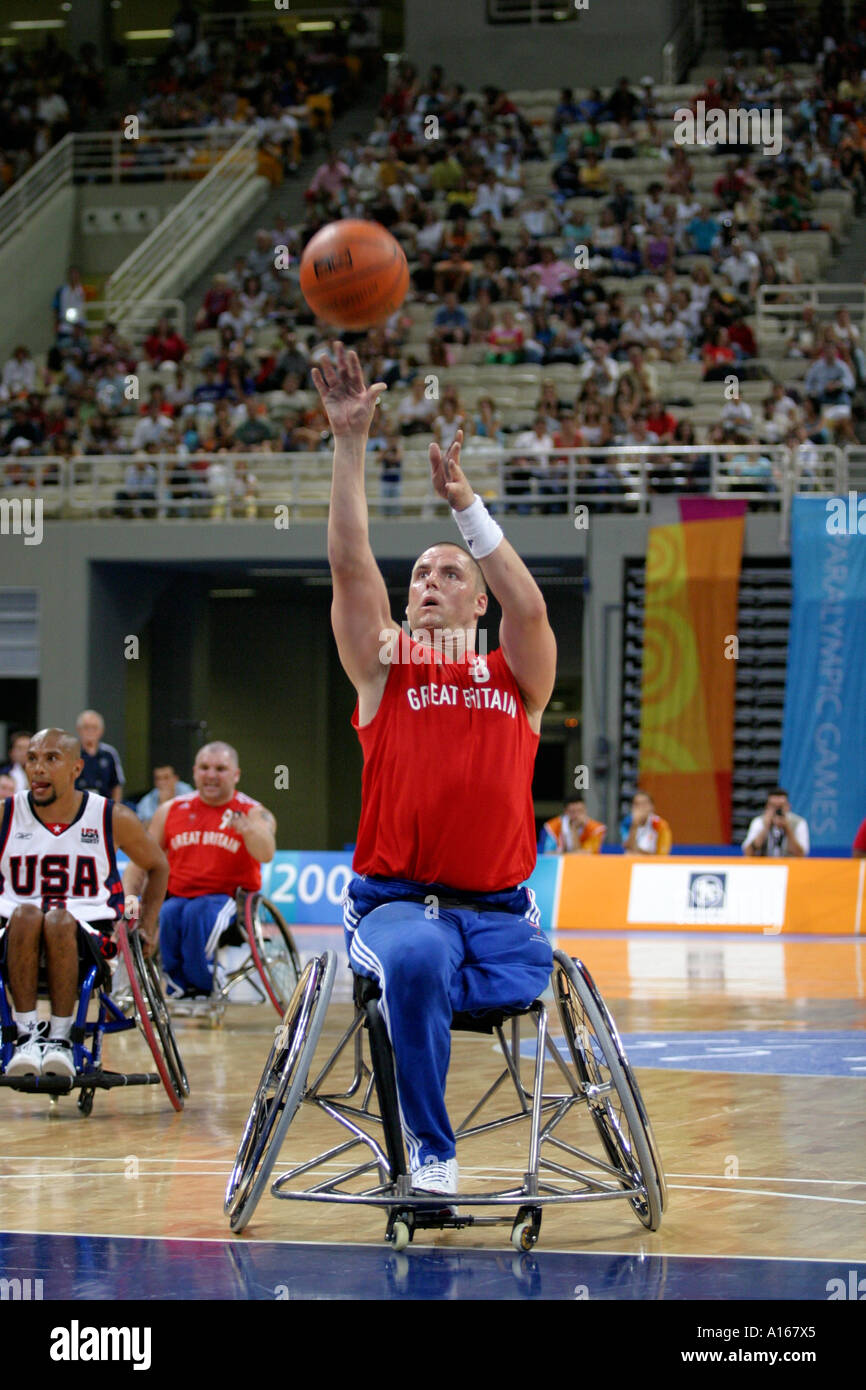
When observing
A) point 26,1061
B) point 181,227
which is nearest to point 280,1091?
point 26,1061

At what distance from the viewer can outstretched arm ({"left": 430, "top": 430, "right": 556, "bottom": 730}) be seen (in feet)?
16.2

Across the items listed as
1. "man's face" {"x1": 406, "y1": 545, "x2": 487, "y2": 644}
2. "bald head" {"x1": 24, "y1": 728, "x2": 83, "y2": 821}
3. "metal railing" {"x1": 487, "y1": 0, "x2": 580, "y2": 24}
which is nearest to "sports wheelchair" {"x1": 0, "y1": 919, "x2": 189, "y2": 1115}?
"bald head" {"x1": 24, "y1": 728, "x2": 83, "y2": 821}

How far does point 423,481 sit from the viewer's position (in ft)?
64.8

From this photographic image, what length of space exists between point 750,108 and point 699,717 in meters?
9.11

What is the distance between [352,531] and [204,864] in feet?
18.6

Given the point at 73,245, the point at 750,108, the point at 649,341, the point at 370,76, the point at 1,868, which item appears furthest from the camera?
the point at 370,76

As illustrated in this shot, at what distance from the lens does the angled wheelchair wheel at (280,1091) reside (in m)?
4.70

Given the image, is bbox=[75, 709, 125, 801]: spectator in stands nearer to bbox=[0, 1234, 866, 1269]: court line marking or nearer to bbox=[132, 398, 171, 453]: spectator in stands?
bbox=[132, 398, 171, 453]: spectator in stands

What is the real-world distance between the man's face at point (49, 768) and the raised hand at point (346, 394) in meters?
2.68

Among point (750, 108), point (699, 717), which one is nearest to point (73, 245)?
point (750, 108)

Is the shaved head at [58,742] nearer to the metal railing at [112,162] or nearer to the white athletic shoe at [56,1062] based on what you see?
the white athletic shoe at [56,1062]

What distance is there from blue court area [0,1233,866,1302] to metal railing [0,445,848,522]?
542 inches
